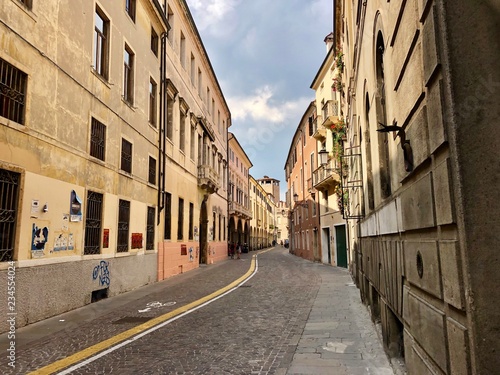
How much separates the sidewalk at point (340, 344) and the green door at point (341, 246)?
13219 mm

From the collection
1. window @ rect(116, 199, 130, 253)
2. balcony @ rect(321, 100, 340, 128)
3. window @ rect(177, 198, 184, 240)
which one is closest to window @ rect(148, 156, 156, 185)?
window @ rect(116, 199, 130, 253)

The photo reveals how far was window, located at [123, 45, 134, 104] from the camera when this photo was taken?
1450 cm

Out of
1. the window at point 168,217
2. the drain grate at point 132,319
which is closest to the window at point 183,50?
the window at point 168,217

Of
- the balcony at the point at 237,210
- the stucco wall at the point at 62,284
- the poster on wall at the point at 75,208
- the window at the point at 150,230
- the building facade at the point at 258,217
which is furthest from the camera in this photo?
the building facade at the point at 258,217

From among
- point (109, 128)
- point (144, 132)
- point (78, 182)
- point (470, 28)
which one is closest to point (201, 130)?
point (144, 132)

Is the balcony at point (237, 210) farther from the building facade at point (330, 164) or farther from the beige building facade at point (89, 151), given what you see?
the beige building facade at point (89, 151)

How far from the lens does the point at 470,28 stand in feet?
7.72

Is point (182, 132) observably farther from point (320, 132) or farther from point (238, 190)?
point (238, 190)

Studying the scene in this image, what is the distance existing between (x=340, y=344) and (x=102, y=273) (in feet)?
25.8

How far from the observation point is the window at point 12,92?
779cm

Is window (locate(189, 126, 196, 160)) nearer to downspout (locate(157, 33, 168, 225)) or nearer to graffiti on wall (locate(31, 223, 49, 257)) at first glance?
downspout (locate(157, 33, 168, 225))

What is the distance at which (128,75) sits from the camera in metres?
14.8

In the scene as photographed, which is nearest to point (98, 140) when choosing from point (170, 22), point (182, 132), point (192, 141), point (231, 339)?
point (231, 339)

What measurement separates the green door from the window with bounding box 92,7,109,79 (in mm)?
16490
